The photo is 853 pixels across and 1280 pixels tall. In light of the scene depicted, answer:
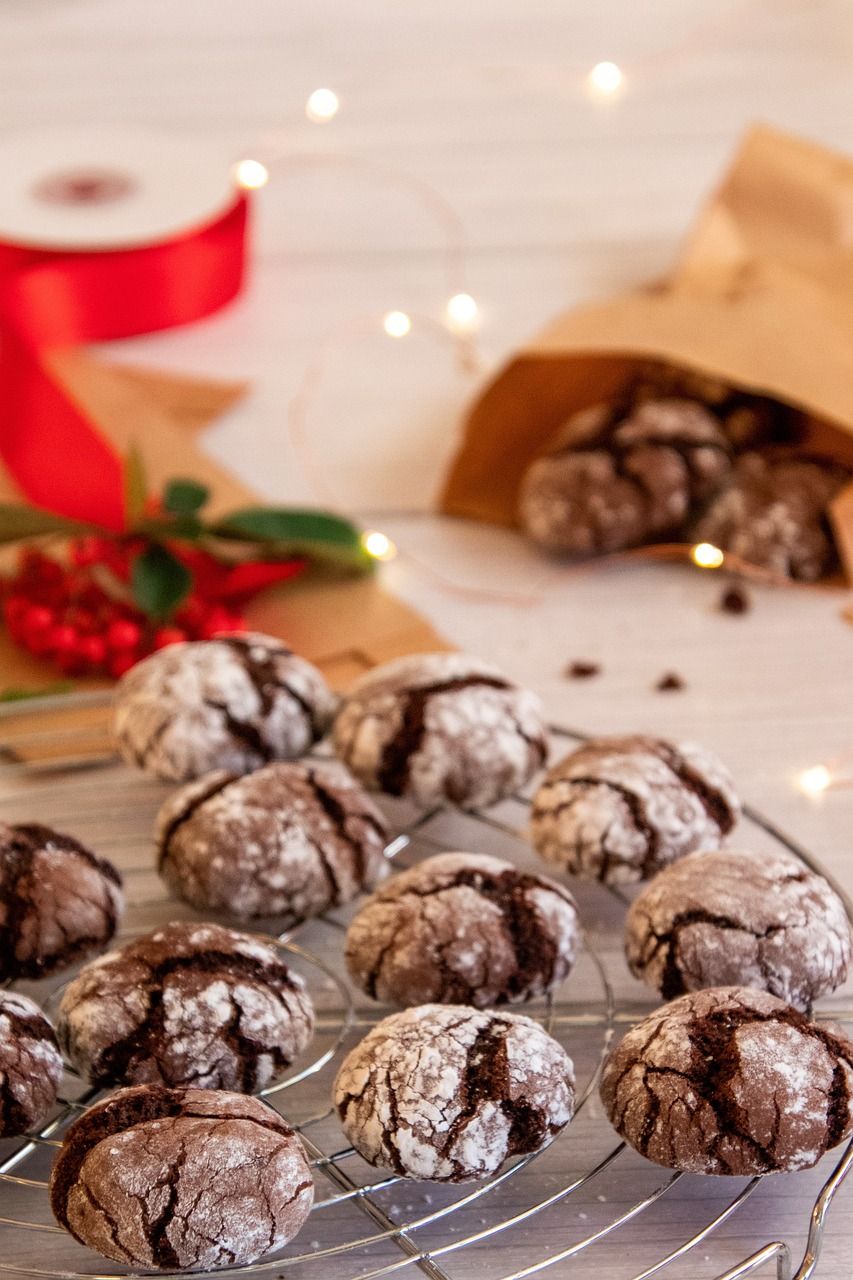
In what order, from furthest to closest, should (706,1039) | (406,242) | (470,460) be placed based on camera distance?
(406,242) → (470,460) → (706,1039)

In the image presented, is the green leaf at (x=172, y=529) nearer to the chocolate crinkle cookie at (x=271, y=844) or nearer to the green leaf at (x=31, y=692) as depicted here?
the green leaf at (x=31, y=692)

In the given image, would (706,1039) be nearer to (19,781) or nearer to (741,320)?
(19,781)

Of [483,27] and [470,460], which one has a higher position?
[483,27]

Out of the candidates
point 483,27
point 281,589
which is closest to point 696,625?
point 281,589

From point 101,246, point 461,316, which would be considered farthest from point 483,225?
point 101,246

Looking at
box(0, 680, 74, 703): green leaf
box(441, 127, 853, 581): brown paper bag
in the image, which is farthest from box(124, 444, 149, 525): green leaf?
box(441, 127, 853, 581): brown paper bag

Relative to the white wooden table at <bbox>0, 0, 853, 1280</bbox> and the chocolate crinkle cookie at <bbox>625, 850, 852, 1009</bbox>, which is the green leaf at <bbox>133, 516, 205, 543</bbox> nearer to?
the white wooden table at <bbox>0, 0, 853, 1280</bbox>

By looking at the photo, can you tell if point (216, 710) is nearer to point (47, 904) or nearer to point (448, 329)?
point (47, 904)
